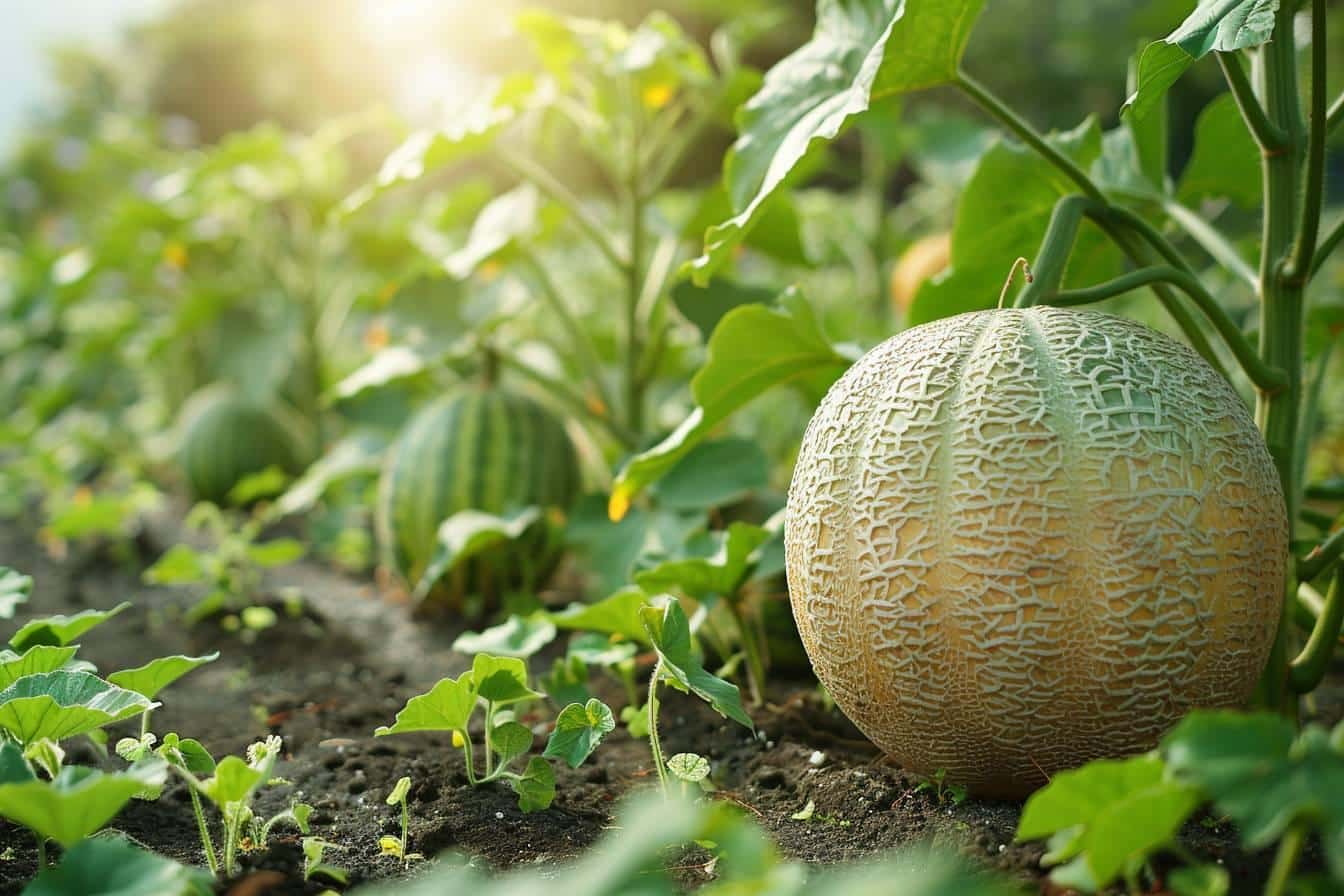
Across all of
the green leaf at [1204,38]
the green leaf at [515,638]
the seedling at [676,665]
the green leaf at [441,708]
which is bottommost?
the green leaf at [515,638]

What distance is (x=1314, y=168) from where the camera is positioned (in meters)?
1.46

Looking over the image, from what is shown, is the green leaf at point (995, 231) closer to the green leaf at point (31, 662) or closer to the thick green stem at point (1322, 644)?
the thick green stem at point (1322, 644)

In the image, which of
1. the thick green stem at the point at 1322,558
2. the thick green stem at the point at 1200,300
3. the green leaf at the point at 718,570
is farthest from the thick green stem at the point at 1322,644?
the green leaf at the point at 718,570

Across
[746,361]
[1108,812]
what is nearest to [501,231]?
[746,361]

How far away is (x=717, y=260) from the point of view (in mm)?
1664

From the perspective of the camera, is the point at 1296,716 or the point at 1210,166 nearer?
the point at 1296,716

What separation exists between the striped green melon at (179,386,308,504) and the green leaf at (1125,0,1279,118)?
336cm

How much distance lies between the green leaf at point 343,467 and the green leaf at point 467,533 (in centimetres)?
61

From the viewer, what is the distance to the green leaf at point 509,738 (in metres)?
1.63

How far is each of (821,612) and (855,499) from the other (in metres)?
0.15

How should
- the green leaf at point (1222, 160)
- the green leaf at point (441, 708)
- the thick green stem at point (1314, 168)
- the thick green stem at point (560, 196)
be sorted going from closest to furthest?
the thick green stem at point (1314, 168) → the green leaf at point (441, 708) → the green leaf at point (1222, 160) → the thick green stem at point (560, 196)

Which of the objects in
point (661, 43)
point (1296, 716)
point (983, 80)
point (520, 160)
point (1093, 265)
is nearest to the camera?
point (1296, 716)

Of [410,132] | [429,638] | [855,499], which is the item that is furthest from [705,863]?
[410,132]

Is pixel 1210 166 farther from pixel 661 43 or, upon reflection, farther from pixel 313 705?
pixel 313 705
